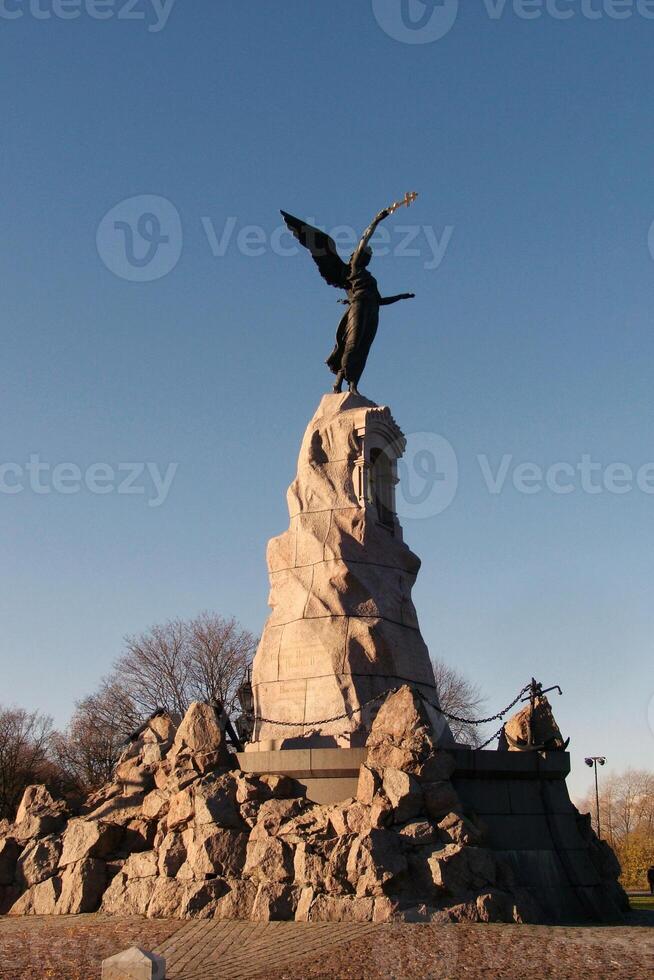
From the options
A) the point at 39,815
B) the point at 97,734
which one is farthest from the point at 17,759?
the point at 39,815

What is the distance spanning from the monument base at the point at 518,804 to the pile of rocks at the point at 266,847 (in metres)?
0.37

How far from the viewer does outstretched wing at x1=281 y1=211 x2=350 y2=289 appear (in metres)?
22.2

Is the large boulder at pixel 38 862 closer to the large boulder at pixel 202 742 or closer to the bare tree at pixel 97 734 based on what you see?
the large boulder at pixel 202 742

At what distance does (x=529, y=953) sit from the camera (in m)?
10.7

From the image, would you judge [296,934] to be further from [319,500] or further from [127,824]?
[319,500]

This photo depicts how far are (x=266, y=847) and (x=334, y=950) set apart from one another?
9.15 ft

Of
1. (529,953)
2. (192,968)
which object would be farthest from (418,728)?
(192,968)

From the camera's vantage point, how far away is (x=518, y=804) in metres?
15.3

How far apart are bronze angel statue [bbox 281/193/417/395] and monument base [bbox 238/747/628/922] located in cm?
886

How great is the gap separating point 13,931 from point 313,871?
12.4ft

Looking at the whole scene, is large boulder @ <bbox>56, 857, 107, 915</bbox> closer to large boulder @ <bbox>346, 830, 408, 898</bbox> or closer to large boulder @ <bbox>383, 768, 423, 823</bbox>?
large boulder @ <bbox>346, 830, 408, 898</bbox>

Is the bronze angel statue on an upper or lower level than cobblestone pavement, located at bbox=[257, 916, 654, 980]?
upper

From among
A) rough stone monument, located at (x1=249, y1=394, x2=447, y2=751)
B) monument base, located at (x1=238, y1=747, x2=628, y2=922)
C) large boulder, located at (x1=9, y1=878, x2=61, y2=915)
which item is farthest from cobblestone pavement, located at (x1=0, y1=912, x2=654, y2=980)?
rough stone monument, located at (x1=249, y1=394, x2=447, y2=751)

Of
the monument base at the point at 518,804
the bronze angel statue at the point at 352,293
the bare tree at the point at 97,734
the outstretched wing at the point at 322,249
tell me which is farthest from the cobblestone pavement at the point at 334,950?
the bare tree at the point at 97,734
